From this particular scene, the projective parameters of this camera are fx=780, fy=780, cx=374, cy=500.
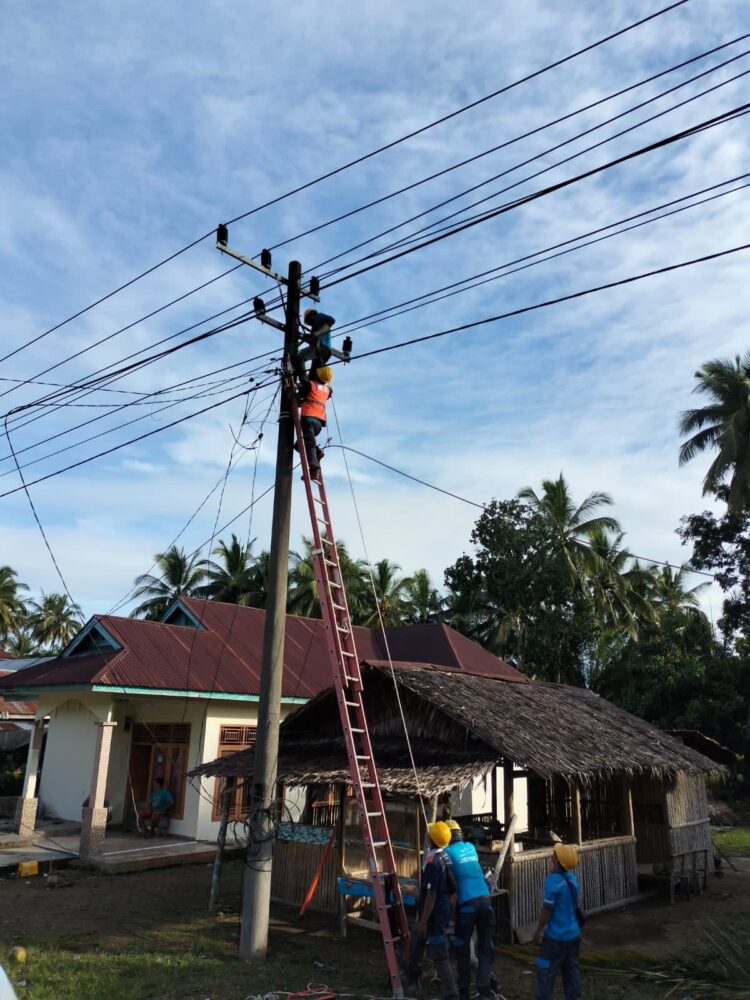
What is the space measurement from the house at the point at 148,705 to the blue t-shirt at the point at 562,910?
9.33 meters

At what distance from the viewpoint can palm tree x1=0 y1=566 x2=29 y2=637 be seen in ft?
145

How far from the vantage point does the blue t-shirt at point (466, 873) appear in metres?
7.23

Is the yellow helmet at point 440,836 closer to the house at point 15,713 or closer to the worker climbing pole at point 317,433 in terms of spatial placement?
the worker climbing pole at point 317,433

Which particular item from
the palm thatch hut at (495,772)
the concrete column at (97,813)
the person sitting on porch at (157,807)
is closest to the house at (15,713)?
the person sitting on porch at (157,807)

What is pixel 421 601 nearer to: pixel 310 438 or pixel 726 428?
pixel 726 428

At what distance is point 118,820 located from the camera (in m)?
18.2

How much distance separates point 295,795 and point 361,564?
70.7ft

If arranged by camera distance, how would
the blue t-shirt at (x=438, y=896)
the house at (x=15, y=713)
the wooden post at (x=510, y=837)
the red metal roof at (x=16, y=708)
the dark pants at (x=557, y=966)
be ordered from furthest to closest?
1. the red metal roof at (x=16, y=708)
2. the house at (x=15, y=713)
3. the wooden post at (x=510, y=837)
4. the blue t-shirt at (x=438, y=896)
5. the dark pants at (x=557, y=966)

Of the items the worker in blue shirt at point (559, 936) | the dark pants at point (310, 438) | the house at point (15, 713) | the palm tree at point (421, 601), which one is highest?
the palm tree at point (421, 601)

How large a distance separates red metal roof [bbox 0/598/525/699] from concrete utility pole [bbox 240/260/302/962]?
22.3ft

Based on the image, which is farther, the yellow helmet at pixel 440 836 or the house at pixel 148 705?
the house at pixel 148 705

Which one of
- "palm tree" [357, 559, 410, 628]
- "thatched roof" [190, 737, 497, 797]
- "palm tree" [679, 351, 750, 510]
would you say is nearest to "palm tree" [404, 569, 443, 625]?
"palm tree" [357, 559, 410, 628]

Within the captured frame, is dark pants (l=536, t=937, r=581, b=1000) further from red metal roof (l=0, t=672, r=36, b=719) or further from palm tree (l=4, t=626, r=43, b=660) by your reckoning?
palm tree (l=4, t=626, r=43, b=660)

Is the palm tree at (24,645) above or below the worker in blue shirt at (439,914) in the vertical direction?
above
